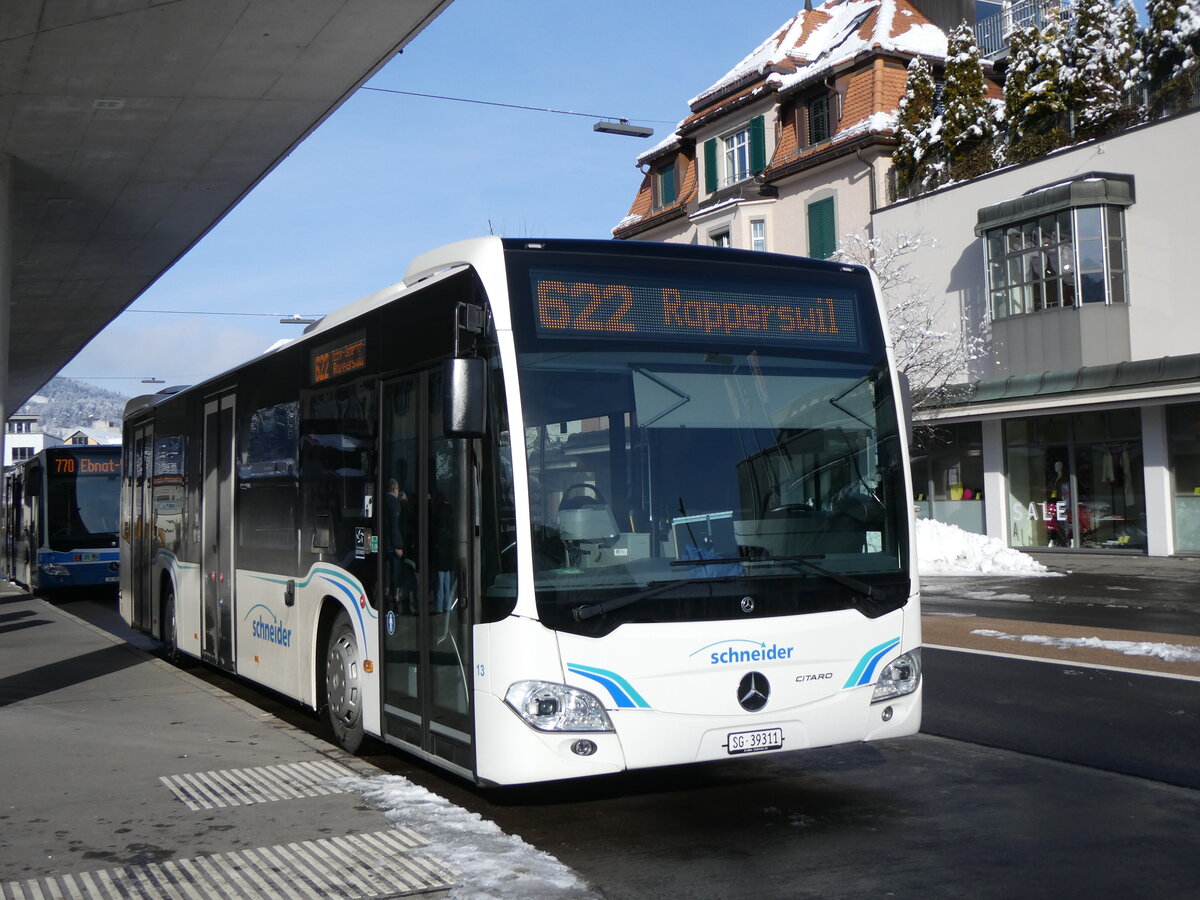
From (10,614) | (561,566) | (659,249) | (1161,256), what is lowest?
(10,614)

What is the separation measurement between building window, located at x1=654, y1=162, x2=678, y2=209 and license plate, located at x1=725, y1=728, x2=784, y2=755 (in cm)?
3963

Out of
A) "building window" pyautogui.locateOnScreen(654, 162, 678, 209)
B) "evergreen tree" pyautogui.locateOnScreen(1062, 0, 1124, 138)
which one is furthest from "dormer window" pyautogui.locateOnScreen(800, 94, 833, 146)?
"evergreen tree" pyautogui.locateOnScreen(1062, 0, 1124, 138)

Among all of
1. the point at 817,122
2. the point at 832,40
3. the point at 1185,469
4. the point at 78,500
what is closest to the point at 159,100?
the point at 78,500

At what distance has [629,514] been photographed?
6.16 meters

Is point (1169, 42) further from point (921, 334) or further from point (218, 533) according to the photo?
point (218, 533)

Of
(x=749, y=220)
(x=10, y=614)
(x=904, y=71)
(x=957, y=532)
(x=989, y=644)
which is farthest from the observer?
(x=749, y=220)

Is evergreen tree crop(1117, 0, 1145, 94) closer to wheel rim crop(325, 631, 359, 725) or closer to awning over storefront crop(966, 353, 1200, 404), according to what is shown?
awning over storefront crop(966, 353, 1200, 404)

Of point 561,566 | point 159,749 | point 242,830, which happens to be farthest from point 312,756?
point 561,566

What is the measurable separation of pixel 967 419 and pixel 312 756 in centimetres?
2477

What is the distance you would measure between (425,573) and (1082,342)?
2337 cm

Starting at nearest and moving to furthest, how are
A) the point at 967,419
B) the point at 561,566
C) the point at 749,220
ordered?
the point at 561,566 → the point at 967,419 → the point at 749,220

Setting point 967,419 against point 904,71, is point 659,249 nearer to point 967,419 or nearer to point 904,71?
point 967,419

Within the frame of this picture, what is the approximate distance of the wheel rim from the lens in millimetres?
8125

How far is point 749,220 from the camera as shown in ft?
129
